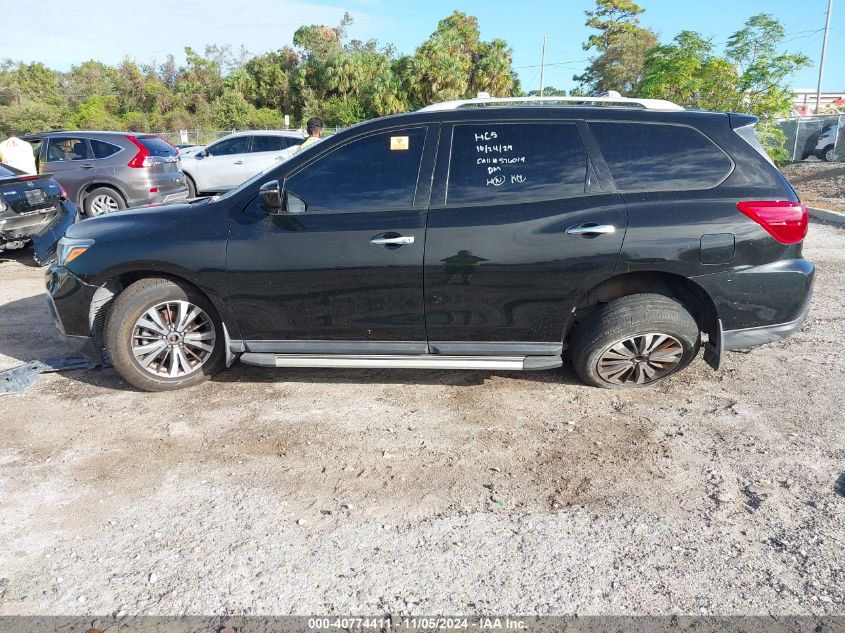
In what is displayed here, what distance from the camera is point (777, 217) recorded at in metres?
3.74

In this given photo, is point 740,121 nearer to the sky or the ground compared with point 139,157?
nearer to the ground

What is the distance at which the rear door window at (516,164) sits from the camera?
386 cm

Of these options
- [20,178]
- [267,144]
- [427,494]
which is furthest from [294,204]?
[267,144]

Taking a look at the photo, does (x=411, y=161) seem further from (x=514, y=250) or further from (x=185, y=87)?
(x=185, y=87)

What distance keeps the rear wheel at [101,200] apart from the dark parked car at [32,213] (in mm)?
1894

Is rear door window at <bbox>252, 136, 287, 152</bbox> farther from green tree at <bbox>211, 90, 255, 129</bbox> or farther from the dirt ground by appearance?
green tree at <bbox>211, 90, 255, 129</bbox>

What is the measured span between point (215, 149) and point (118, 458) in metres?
12.3

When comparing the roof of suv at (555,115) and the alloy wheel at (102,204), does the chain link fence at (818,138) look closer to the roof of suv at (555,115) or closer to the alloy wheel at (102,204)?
the roof of suv at (555,115)

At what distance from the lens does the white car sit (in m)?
14.3

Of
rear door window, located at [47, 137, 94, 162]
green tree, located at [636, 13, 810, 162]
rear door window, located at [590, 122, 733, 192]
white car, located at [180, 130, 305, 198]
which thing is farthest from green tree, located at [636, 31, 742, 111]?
rear door window, located at [47, 137, 94, 162]

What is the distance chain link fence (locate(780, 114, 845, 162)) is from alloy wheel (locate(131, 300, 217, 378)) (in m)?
20.0

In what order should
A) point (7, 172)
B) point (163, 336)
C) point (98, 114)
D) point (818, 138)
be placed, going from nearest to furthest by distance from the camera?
1. point (163, 336)
2. point (7, 172)
3. point (818, 138)
4. point (98, 114)

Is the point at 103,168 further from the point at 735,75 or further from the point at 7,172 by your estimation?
the point at 735,75

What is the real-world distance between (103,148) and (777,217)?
411 inches
